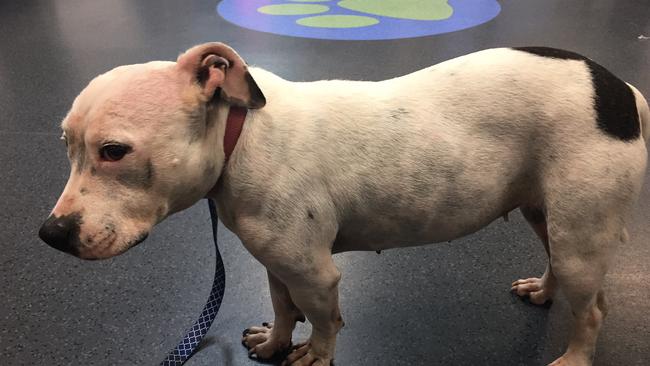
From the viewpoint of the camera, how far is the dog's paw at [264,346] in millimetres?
1336

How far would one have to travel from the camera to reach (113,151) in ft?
2.73

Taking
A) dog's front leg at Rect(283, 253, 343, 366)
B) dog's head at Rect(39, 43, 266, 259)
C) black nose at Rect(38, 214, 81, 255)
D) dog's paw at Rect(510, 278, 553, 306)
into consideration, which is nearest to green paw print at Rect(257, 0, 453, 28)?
dog's paw at Rect(510, 278, 553, 306)

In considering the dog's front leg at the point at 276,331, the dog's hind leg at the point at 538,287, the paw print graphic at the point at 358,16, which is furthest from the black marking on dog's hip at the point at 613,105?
the paw print graphic at the point at 358,16

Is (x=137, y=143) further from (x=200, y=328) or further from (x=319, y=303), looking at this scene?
(x=200, y=328)

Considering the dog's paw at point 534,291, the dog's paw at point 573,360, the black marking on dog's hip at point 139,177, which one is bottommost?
the dog's paw at point 534,291

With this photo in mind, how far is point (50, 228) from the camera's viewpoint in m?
0.85

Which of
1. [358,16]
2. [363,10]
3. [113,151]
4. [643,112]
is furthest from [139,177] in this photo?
[363,10]

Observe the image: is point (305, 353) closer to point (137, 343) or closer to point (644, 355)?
point (137, 343)

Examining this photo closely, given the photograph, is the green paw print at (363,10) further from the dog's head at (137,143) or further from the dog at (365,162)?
the dog's head at (137,143)

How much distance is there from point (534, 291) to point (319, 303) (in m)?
0.69

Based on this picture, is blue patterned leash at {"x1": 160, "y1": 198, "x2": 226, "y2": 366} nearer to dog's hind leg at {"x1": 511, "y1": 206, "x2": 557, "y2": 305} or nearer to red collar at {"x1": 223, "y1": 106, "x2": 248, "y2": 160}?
red collar at {"x1": 223, "y1": 106, "x2": 248, "y2": 160}

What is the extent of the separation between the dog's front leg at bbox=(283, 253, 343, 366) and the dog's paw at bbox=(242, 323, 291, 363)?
6 cm

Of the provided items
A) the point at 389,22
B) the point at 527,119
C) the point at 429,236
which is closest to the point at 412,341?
the point at 429,236

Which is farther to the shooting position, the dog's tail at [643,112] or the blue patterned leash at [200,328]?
the blue patterned leash at [200,328]
